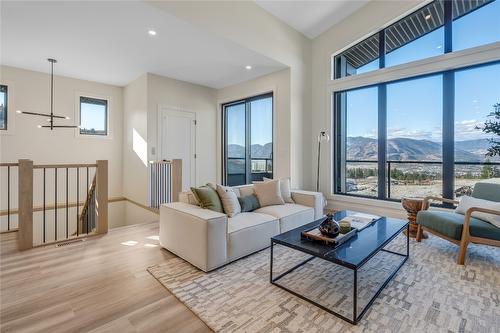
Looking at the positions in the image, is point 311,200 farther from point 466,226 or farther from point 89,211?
point 89,211

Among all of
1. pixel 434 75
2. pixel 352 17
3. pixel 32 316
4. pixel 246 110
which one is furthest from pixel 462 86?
pixel 32 316

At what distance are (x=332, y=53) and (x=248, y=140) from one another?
8.66ft

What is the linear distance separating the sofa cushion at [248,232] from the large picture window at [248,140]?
2390 millimetres

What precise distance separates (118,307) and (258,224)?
162cm

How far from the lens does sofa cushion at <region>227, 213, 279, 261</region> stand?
8.77 ft

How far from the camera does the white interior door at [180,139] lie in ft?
17.5

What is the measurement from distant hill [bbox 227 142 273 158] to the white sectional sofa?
2.12 meters

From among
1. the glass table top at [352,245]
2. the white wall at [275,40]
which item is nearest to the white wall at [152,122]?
the white wall at [275,40]

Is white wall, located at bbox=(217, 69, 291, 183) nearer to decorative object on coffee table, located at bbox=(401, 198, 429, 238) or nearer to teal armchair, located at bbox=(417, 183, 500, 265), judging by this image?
decorative object on coffee table, located at bbox=(401, 198, 429, 238)

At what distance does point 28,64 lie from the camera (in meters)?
4.61

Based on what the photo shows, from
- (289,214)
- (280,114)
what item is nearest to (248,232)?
(289,214)

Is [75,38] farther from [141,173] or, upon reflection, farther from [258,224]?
[258,224]

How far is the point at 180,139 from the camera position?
5.64 meters

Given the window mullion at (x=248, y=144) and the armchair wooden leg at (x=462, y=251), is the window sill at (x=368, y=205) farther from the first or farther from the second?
the window mullion at (x=248, y=144)
